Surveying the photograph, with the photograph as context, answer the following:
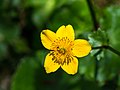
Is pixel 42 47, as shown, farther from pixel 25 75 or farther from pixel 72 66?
pixel 72 66

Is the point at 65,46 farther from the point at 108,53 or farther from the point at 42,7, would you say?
the point at 42,7

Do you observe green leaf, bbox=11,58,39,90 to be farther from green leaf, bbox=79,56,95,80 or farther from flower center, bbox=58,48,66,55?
flower center, bbox=58,48,66,55

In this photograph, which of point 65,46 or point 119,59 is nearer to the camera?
point 65,46

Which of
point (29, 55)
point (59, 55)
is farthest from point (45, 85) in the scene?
point (59, 55)

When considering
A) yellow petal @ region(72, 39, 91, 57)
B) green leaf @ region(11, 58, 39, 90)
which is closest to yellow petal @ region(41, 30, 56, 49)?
yellow petal @ region(72, 39, 91, 57)

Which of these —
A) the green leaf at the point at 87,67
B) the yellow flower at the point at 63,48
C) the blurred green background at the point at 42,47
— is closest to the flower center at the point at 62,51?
the yellow flower at the point at 63,48

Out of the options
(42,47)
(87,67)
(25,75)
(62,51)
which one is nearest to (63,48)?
(62,51)
